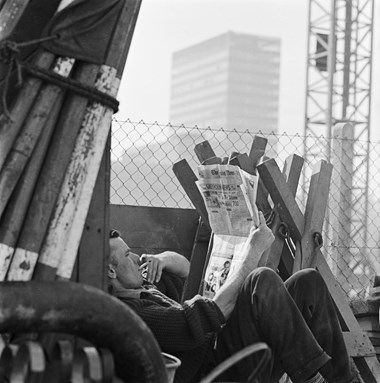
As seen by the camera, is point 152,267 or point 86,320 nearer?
point 86,320

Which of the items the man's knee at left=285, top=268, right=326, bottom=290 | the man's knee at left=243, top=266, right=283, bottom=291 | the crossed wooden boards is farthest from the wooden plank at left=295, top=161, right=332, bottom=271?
the man's knee at left=243, top=266, right=283, bottom=291

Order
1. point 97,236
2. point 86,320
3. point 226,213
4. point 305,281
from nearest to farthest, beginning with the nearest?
point 86,320, point 97,236, point 305,281, point 226,213

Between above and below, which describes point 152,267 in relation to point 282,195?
below

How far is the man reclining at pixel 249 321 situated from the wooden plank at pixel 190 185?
1.00 meters

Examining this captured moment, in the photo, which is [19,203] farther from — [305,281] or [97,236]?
[305,281]

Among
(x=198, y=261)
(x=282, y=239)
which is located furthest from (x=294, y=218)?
(x=198, y=261)

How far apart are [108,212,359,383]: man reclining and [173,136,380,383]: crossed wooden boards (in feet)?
2.84

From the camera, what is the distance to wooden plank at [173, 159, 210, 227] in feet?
16.6

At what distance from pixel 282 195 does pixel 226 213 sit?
0.60m

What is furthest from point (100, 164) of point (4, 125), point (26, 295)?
point (26, 295)

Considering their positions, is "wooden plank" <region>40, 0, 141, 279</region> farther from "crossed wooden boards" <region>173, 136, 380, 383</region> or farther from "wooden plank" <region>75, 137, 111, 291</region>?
"crossed wooden boards" <region>173, 136, 380, 383</region>

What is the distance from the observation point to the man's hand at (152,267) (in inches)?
175

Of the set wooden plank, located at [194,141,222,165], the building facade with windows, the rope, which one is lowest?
wooden plank, located at [194,141,222,165]

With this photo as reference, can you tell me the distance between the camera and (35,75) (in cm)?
247
